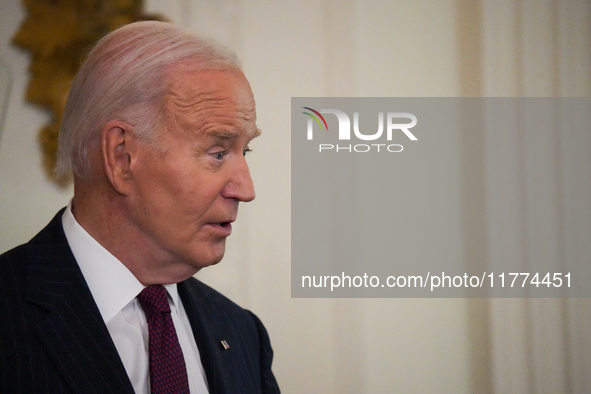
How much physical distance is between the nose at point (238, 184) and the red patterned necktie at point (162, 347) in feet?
1.00

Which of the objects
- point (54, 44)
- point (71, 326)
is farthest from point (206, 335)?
point (54, 44)

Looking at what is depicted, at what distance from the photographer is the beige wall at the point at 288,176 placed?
114 inches

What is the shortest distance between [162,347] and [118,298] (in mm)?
161

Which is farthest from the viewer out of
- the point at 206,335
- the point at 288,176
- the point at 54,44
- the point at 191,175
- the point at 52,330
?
the point at 288,176

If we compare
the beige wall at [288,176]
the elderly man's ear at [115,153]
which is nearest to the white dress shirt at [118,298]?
the elderly man's ear at [115,153]

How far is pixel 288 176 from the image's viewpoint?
295 cm

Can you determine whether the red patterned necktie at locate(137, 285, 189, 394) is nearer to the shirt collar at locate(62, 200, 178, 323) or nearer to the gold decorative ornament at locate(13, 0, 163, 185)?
the shirt collar at locate(62, 200, 178, 323)

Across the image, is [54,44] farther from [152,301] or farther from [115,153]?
[152,301]

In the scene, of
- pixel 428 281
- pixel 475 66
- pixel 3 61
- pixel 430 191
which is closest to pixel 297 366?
pixel 428 281

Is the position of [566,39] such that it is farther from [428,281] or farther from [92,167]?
[92,167]

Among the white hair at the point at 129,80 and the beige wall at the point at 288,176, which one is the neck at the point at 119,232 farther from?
the beige wall at the point at 288,176

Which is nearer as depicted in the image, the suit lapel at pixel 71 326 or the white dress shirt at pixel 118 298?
the suit lapel at pixel 71 326

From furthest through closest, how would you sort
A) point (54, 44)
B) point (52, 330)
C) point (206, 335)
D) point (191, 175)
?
1. point (54, 44)
2. point (206, 335)
3. point (191, 175)
4. point (52, 330)

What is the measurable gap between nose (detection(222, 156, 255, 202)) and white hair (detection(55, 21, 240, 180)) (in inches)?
8.2
